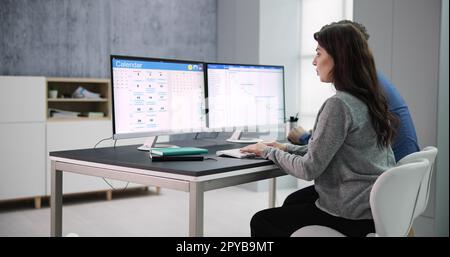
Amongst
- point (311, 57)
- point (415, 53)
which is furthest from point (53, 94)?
point (415, 53)

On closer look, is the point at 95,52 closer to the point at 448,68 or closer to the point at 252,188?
the point at 252,188

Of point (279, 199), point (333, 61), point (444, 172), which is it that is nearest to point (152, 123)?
point (333, 61)

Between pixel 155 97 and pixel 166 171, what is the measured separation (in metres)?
0.74

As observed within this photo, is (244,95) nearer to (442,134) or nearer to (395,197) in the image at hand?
(442,134)

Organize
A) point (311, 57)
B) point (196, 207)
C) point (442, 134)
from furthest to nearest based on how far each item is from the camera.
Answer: point (311, 57), point (442, 134), point (196, 207)

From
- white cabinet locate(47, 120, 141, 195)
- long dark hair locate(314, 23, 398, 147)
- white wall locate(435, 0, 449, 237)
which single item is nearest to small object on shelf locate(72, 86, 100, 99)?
white cabinet locate(47, 120, 141, 195)

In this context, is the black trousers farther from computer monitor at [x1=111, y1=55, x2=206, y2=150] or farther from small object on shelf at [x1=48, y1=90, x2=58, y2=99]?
small object on shelf at [x1=48, y1=90, x2=58, y2=99]

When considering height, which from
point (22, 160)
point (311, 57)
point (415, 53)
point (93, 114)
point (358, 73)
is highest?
point (311, 57)

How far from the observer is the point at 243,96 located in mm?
3316

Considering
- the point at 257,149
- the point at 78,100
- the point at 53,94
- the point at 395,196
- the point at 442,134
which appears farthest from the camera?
the point at 78,100

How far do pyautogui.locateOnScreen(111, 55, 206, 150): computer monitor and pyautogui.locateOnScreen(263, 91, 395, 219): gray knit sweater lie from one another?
0.95 meters

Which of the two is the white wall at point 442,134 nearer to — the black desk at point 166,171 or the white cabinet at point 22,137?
the black desk at point 166,171

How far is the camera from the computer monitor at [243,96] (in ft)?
10.4

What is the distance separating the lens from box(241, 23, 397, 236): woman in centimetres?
212
